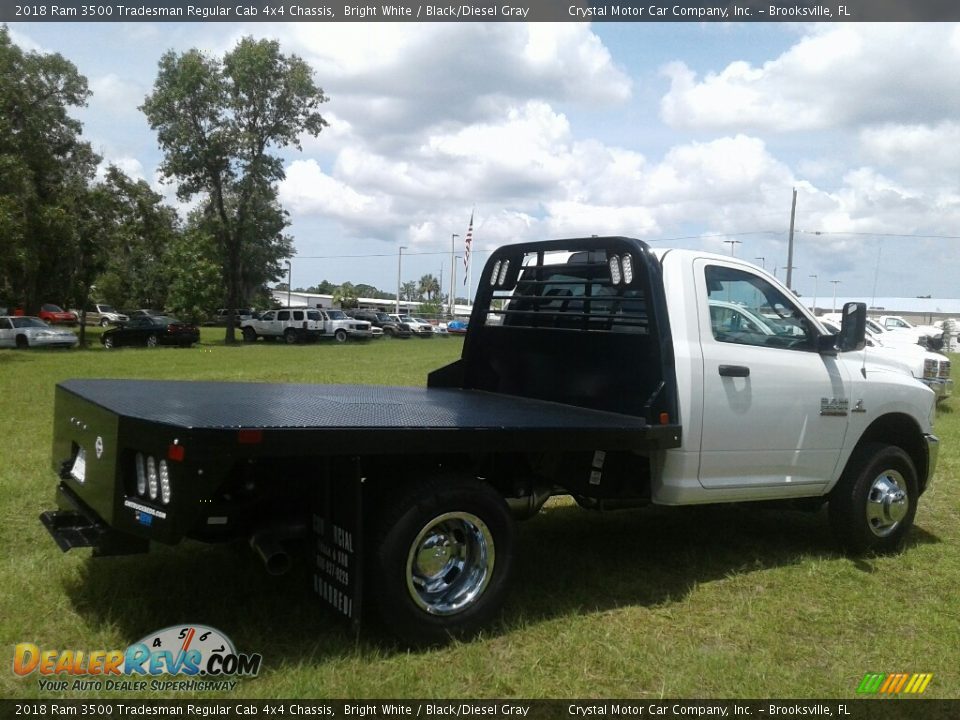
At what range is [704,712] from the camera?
3.87 metres

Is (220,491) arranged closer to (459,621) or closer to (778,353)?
(459,621)

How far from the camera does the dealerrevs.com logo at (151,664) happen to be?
383 cm

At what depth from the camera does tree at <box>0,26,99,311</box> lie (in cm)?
2745

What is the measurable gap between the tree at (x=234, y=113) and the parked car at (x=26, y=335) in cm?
1143

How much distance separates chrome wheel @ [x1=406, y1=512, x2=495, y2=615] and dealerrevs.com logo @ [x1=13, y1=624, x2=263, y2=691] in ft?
2.69

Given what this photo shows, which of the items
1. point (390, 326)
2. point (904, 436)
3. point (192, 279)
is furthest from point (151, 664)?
point (390, 326)

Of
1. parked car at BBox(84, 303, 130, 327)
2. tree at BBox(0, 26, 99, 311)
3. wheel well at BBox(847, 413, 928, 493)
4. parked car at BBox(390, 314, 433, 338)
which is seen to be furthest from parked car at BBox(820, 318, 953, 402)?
parked car at BBox(84, 303, 130, 327)

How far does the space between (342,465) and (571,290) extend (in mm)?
2500

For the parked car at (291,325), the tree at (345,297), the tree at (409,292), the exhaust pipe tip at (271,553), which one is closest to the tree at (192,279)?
the parked car at (291,325)

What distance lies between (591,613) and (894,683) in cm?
152

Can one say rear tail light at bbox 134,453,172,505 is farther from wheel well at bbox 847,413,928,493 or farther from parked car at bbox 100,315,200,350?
parked car at bbox 100,315,200,350

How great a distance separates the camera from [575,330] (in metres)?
5.81

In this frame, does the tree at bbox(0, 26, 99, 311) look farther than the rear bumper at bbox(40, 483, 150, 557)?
Yes

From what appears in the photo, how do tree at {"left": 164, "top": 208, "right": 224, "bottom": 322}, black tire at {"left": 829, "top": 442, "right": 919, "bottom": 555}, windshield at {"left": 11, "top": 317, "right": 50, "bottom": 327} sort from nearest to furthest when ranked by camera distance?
black tire at {"left": 829, "top": 442, "right": 919, "bottom": 555} → windshield at {"left": 11, "top": 317, "right": 50, "bottom": 327} → tree at {"left": 164, "top": 208, "right": 224, "bottom": 322}
